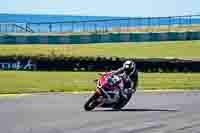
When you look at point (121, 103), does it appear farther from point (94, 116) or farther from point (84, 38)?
point (84, 38)

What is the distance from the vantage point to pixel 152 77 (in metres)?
32.6

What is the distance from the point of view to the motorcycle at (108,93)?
52.3ft

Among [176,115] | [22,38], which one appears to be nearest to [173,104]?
[176,115]

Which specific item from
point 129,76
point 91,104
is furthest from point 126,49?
point 91,104

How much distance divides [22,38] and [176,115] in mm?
49733

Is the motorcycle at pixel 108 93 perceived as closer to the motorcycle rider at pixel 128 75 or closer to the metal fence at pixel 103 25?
the motorcycle rider at pixel 128 75

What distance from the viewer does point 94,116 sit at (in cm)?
1496

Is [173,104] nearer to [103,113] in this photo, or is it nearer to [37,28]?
[103,113]

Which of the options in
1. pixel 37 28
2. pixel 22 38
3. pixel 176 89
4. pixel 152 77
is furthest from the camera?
pixel 37 28

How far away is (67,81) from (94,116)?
1437 cm

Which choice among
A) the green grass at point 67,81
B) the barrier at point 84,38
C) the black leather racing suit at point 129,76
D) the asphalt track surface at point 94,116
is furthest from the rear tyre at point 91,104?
the barrier at point 84,38

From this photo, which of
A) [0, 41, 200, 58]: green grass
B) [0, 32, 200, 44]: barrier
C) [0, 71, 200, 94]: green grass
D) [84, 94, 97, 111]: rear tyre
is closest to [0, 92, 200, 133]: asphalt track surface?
[84, 94, 97, 111]: rear tyre

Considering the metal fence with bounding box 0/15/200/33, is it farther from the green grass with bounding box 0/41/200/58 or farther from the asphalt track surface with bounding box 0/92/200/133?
the asphalt track surface with bounding box 0/92/200/133

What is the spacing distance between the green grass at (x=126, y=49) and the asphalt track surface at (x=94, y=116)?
3054cm
